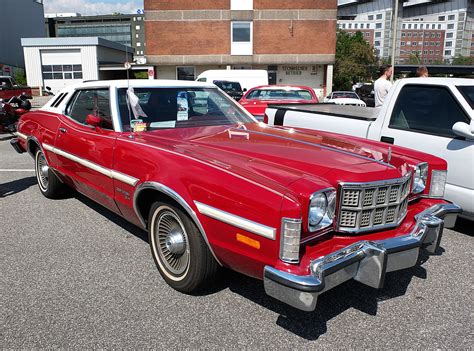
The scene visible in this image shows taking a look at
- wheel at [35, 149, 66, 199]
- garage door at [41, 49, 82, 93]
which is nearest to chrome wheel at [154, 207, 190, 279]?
wheel at [35, 149, 66, 199]

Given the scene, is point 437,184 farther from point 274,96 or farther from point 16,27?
point 16,27

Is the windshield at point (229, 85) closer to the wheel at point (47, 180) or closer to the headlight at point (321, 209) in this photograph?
the wheel at point (47, 180)

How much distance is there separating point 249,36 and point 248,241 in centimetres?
4038

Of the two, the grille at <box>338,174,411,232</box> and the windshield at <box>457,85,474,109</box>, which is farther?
the windshield at <box>457,85,474,109</box>

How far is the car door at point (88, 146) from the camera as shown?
3.88 m

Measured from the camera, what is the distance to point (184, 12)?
4031 centimetres

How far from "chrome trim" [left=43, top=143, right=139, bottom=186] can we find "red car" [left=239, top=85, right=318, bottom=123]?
23.4 ft

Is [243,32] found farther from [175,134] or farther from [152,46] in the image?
[175,134]

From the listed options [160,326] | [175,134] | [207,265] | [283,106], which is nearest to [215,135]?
[175,134]

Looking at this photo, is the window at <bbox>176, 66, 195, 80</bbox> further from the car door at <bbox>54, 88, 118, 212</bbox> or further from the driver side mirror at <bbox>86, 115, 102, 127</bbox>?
the driver side mirror at <bbox>86, 115, 102, 127</bbox>

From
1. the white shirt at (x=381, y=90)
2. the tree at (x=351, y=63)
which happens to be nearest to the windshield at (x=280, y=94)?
the white shirt at (x=381, y=90)

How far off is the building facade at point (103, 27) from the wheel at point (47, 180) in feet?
385

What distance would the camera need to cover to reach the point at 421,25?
413ft

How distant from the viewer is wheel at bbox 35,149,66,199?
5405 millimetres
